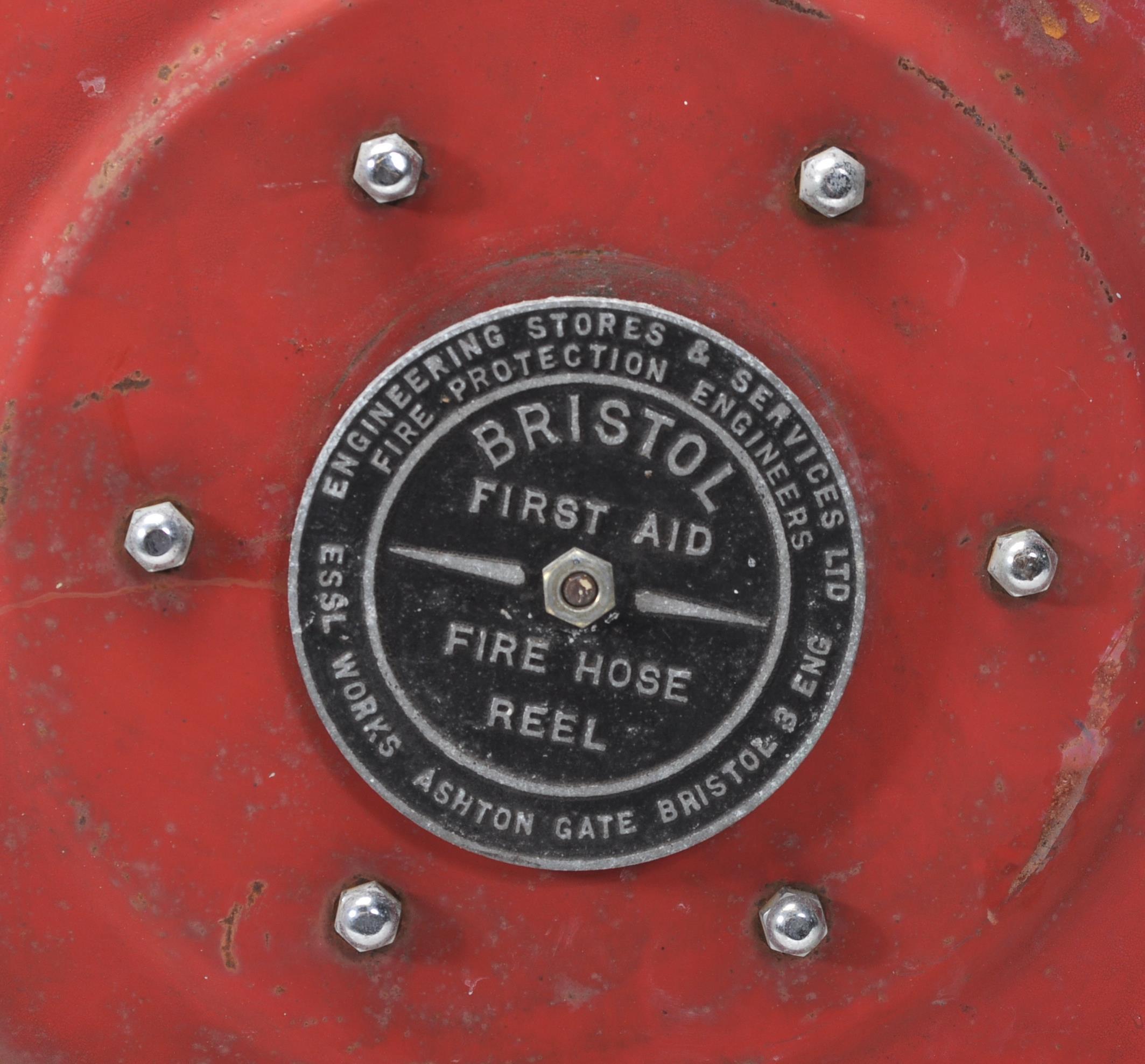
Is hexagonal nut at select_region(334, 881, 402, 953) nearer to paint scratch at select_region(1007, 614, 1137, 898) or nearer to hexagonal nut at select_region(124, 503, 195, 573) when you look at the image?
hexagonal nut at select_region(124, 503, 195, 573)

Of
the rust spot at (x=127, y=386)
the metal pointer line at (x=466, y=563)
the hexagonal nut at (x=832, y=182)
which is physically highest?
the hexagonal nut at (x=832, y=182)

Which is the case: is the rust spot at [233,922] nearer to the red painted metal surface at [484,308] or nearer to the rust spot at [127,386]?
the red painted metal surface at [484,308]

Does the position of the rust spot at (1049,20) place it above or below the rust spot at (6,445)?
above

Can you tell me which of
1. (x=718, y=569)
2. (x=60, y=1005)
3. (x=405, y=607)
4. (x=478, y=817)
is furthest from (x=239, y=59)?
(x=60, y=1005)

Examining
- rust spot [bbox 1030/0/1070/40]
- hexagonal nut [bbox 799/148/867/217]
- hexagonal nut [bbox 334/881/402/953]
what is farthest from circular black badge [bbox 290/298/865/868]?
rust spot [bbox 1030/0/1070/40]

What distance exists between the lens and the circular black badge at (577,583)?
1.37 metres

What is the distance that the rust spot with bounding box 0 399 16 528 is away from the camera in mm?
1385

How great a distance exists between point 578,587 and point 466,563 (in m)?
0.16

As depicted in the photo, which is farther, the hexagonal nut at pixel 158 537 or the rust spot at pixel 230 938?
the rust spot at pixel 230 938

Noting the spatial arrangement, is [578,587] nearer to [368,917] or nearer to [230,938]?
[368,917]

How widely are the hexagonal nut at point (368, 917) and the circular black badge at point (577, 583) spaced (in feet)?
0.42

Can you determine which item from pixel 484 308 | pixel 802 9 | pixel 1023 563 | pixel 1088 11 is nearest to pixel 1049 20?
pixel 1088 11

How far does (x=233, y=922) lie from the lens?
57.7 inches

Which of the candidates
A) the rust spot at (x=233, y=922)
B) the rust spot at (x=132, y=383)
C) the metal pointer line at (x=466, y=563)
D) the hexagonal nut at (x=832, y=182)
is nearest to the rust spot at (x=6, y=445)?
the rust spot at (x=132, y=383)
